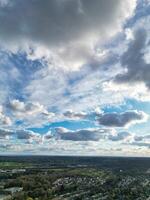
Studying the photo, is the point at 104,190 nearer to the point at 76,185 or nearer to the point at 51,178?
the point at 76,185

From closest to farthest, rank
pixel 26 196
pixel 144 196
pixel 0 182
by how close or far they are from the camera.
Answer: pixel 26 196 < pixel 144 196 < pixel 0 182

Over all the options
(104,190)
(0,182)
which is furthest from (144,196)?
(0,182)

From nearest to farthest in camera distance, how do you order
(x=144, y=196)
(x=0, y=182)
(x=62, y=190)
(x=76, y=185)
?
(x=144, y=196) → (x=62, y=190) → (x=76, y=185) → (x=0, y=182)

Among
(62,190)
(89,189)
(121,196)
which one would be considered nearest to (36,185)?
(62,190)

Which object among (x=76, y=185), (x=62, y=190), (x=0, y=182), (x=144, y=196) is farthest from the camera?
(x=0, y=182)

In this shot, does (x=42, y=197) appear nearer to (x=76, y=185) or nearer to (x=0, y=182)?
(x=76, y=185)

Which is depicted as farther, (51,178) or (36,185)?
(51,178)

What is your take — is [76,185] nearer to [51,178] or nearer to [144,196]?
[51,178]

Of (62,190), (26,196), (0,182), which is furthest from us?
(0,182)

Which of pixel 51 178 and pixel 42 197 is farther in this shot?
pixel 51 178
